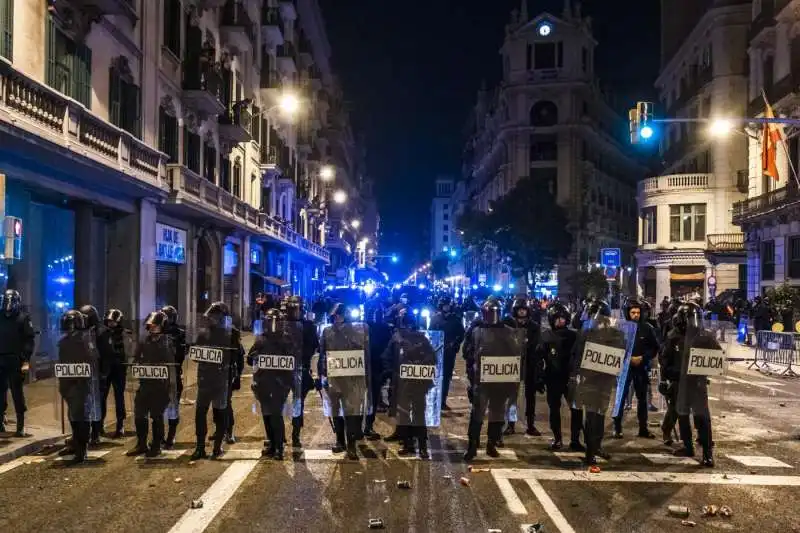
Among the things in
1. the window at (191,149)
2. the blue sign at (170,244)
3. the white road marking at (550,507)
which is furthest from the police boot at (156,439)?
the window at (191,149)

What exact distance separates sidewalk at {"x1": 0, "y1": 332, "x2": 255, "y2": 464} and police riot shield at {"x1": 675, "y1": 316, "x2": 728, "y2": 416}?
7.88 meters

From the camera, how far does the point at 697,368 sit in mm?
8891

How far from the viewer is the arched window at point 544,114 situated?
69.9 m

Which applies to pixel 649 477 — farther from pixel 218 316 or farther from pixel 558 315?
pixel 218 316

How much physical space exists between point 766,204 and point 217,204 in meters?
24.2

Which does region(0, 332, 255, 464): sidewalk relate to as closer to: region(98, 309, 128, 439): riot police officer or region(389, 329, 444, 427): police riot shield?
region(98, 309, 128, 439): riot police officer

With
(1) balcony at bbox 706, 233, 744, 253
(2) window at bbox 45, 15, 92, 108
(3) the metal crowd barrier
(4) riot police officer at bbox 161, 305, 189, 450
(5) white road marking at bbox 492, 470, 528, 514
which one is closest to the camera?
(5) white road marking at bbox 492, 470, 528, 514

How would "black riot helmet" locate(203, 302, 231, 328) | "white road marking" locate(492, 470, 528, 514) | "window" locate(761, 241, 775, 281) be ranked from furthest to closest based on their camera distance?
"window" locate(761, 241, 775, 281) < "black riot helmet" locate(203, 302, 231, 328) < "white road marking" locate(492, 470, 528, 514)

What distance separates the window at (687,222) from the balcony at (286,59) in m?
25.0

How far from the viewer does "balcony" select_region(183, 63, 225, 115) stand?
24.5m

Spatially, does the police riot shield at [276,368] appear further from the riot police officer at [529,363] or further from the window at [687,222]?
the window at [687,222]

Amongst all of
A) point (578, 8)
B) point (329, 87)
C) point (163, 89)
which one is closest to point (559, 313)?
point (163, 89)

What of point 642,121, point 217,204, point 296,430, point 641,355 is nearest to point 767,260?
point 642,121

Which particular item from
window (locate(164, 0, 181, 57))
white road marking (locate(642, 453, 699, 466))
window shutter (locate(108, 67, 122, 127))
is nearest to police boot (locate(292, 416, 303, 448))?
white road marking (locate(642, 453, 699, 466))
